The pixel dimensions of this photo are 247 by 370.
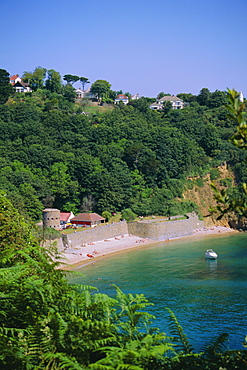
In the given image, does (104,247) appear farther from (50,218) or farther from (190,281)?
(190,281)

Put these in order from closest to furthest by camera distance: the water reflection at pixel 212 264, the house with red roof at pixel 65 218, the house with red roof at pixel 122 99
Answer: the water reflection at pixel 212 264 < the house with red roof at pixel 65 218 < the house with red roof at pixel 122 99

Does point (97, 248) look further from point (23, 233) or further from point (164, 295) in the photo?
point (23, 233)

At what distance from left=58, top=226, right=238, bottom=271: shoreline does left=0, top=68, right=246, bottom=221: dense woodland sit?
386 cm

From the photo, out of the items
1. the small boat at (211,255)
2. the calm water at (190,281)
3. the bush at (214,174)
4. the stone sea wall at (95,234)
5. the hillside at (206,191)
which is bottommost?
the calm water at (190,281)

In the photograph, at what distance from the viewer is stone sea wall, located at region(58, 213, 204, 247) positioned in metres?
37.4

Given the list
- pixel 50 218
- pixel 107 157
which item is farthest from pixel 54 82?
pixel 50 218

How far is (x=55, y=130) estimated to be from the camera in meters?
56.0

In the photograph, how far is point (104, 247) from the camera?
3678 cm

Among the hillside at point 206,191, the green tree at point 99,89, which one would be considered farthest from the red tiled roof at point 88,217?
the green tree at point 99,89

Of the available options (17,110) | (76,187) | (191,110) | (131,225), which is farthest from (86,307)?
(191,110)

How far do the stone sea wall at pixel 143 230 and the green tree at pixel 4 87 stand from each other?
32922 millimetres

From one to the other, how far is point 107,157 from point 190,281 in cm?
2514

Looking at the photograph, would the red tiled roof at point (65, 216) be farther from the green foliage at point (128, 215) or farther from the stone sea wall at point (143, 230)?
the green foliage at point (128, 215)

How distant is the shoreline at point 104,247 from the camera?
3281 centimetres
